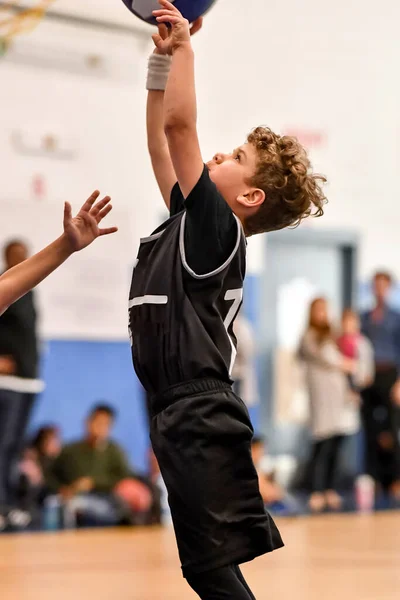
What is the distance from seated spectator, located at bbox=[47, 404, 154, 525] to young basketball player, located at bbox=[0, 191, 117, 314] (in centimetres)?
Result: 412

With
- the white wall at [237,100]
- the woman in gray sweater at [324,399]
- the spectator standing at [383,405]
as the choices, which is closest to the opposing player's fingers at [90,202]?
the white wall at [237,100]

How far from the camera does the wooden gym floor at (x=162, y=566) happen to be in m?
3.48

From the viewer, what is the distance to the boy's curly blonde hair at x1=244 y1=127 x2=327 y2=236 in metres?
2.21

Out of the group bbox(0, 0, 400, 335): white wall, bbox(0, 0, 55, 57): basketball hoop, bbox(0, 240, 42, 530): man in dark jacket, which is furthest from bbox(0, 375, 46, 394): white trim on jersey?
bbox(0, 0, 55, 57): basketball hoop

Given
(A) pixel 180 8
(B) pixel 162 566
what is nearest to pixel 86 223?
(A) pixel 180 8

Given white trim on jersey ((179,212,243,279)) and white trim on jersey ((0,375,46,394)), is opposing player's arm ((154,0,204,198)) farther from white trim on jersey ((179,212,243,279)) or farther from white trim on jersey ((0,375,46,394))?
white trim on jersey ((0,375,46,394))

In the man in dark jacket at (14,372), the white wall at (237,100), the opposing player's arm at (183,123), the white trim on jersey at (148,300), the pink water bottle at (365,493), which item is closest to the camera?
the opposing player's arm at (183,123)

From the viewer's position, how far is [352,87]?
8367 millimetres

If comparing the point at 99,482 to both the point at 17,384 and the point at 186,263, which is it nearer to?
the point at 17,384

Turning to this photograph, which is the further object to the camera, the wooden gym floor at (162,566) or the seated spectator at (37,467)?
the seated spectator at (37,467)

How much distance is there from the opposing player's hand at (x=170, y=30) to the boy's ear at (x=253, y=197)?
1.14ft

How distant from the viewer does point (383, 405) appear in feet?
25.9

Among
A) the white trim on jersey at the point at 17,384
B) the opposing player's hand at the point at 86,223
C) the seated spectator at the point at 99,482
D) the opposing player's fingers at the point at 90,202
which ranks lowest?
the seated spectator at the point at 99,482

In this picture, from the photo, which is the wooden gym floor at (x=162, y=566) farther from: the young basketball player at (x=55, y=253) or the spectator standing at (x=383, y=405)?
the spectator standing at (x=383, y=405)
